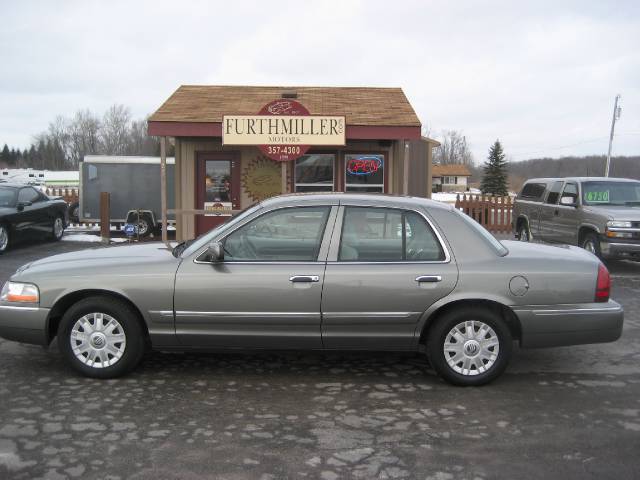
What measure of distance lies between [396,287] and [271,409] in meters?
1.28

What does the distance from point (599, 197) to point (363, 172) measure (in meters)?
5.03

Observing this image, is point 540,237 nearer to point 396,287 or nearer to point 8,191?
point 396,287

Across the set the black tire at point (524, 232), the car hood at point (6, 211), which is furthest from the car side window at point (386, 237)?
the car hood at point (6, 211)

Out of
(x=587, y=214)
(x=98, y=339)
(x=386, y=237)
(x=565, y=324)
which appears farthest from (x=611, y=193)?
(x=98, y=339)

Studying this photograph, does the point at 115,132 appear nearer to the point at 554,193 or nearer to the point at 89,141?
the point at 89,141

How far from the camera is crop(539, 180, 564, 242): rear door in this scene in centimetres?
1250

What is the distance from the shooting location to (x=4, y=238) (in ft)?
42.5

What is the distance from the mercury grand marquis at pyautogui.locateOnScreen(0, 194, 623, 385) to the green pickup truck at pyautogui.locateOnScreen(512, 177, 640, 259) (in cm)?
628

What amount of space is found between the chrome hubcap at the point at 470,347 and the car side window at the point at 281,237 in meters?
1.25

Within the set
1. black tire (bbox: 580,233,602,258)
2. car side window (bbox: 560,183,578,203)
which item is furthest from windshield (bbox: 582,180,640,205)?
black tire (bbox: 580,233,602,258)

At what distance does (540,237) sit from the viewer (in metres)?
13.2

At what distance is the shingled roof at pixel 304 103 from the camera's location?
41.7 ft

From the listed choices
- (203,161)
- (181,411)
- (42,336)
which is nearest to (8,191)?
(203,161)

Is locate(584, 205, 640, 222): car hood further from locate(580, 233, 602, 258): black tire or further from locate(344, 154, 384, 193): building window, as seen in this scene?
locate(344, 154, 384, 193): building window
